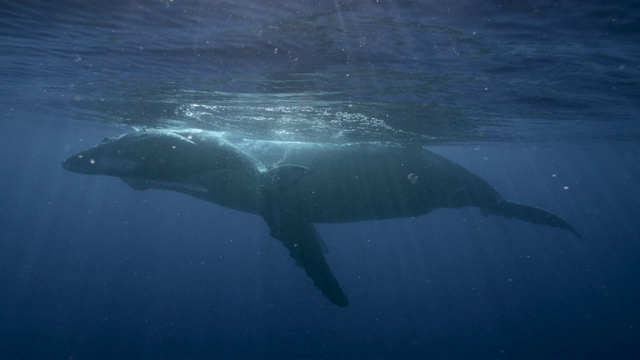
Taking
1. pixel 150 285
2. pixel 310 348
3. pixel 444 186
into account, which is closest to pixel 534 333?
pixel 310 348

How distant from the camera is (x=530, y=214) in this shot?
432 inches

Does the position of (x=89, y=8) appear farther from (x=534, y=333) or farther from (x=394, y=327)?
(x=534, y=333)

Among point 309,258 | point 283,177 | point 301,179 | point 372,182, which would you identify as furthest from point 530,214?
point 283,177

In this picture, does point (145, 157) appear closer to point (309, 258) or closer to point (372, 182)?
point (309, 258)

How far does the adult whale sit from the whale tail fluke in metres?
0.03

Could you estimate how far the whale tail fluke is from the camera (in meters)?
10.6

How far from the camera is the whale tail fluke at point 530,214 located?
10641mm

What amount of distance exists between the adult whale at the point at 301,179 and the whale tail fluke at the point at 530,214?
27 mm

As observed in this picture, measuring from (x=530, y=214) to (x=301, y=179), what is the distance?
6255 millimetres

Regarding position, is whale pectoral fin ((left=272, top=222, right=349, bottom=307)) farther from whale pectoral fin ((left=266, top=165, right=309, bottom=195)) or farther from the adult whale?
whale pectoral fin ((left=266, top=165, right=309, bottom=195))

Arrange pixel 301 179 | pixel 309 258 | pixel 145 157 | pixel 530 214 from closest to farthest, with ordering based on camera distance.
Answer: pixel 145 157 < pixel 309 258 < pixel 301 179 < pixel 530 214

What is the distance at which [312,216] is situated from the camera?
10.0 metres

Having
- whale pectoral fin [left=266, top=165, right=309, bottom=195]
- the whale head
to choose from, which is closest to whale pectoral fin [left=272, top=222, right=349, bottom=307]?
whale pectoral fin [left=266, top=165, right=309, bottom=195]

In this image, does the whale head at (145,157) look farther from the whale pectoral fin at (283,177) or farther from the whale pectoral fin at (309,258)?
the whale pectoral fin at (309,258)
